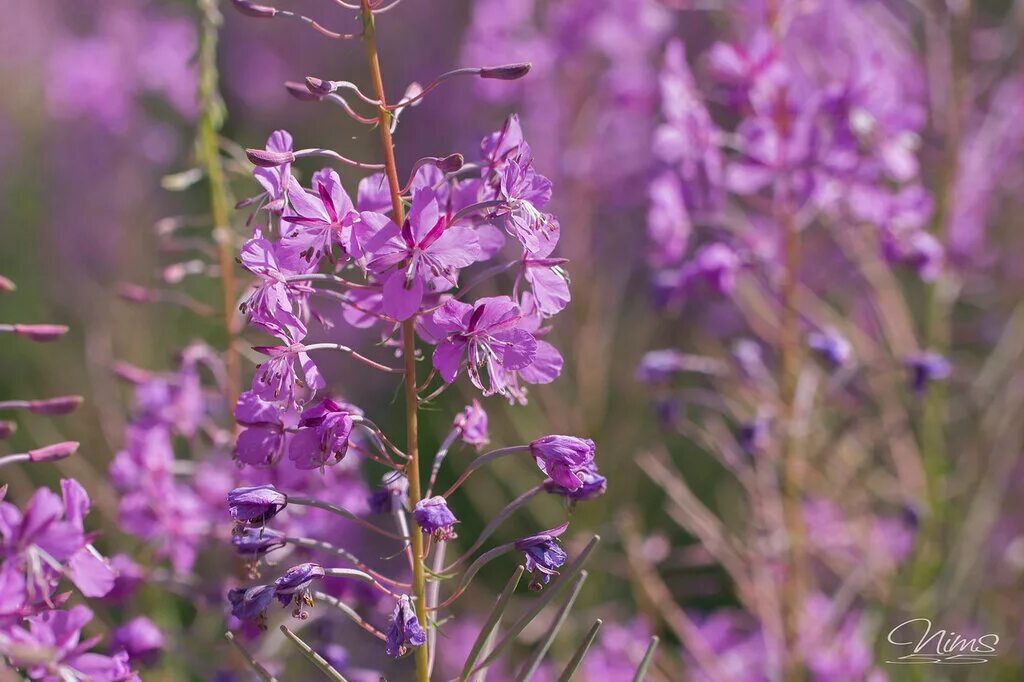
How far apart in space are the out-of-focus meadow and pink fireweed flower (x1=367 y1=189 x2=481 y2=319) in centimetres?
45

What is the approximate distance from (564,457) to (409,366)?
22cm

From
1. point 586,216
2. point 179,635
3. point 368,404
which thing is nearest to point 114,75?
point 368,404

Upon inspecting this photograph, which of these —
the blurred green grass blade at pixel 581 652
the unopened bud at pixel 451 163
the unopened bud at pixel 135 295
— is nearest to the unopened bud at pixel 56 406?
the unopened bud at pixel 135 295

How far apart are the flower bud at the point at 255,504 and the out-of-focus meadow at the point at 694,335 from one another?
0.44m

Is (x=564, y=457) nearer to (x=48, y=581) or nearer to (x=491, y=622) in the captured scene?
(x=491, y=622)

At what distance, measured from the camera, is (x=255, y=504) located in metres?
1.25

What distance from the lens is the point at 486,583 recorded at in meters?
3.80

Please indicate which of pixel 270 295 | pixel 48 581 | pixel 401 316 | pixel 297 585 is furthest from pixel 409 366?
pixel 48 581

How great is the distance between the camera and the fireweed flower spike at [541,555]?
125 cm

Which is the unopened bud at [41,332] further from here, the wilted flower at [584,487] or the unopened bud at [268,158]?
the wilted flower at [584,487]

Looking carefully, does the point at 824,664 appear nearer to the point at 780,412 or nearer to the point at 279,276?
the point at 780,412

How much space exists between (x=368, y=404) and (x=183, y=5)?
335cm

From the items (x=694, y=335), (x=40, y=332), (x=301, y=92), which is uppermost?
(x=301, y=92)

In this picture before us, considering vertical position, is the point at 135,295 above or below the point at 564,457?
below
